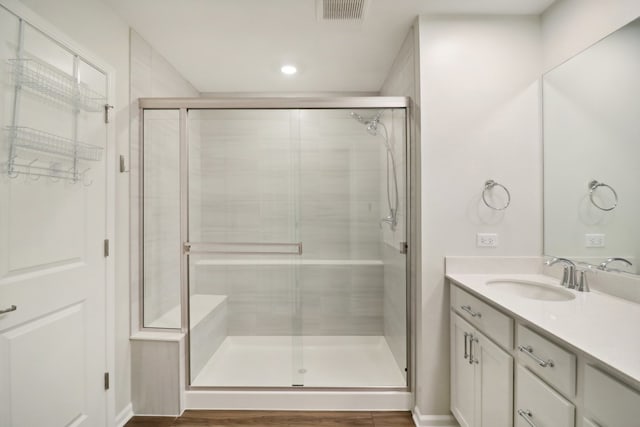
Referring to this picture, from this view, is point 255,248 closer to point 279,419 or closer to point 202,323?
point 202,323

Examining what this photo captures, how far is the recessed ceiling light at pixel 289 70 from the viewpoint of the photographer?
2885mm

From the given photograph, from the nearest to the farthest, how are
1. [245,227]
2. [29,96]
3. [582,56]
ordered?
[29,96]
[582,56]
[245,227]

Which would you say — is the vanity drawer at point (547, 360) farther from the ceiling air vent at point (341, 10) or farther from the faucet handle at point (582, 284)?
the ceiling air vent at point (341, 10)

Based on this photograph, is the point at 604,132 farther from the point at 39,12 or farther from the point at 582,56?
the point at 39,12

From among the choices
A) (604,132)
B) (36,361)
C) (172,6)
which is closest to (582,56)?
(604,132)

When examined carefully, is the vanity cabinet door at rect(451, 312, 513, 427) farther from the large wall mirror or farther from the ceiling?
the ceiling

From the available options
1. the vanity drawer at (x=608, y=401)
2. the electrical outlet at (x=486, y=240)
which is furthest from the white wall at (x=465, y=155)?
the vanity drawer at (x=608, y=401)

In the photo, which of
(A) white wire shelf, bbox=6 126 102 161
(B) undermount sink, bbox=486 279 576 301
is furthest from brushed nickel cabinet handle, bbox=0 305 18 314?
(B) undermount sink, bbox=486 279 576 301

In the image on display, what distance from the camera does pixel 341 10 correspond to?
2006mm

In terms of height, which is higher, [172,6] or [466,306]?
[172,6]

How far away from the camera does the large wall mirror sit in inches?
60.6

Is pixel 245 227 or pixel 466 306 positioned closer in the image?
pixel 466 306

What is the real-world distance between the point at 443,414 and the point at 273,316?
4.30 feet

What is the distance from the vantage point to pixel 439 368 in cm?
208
